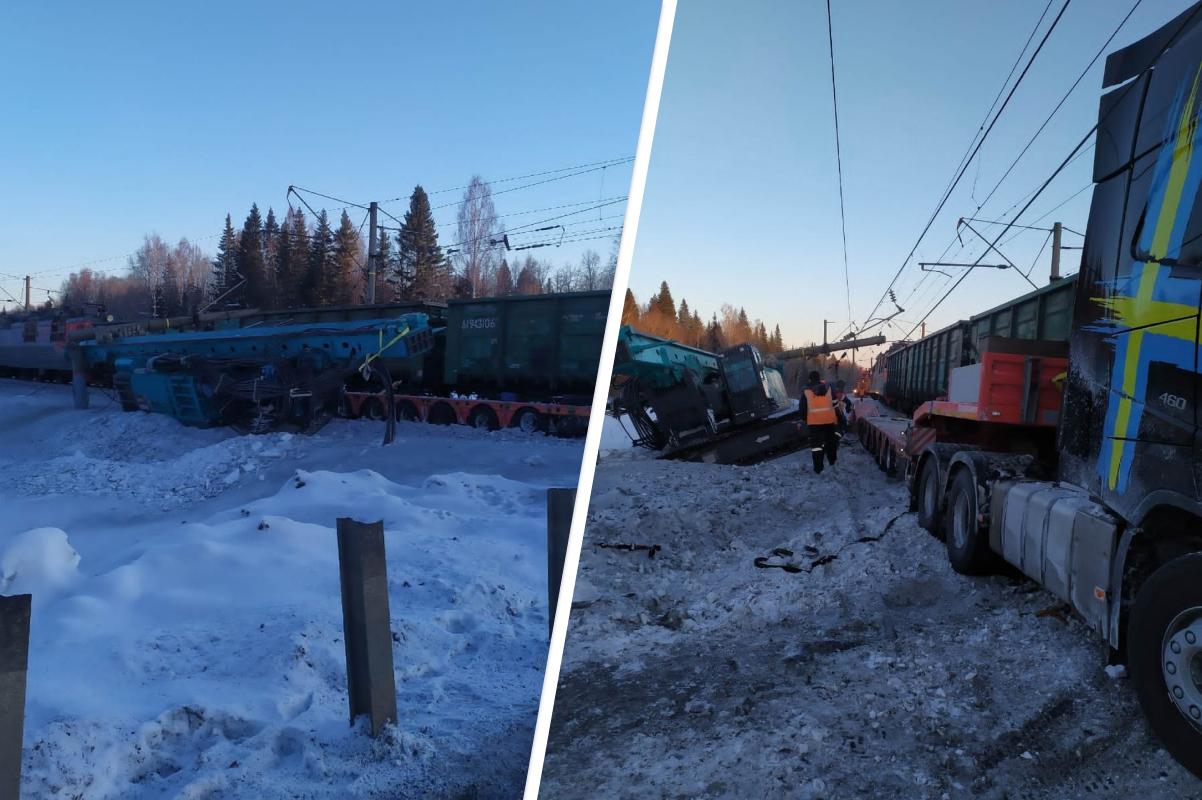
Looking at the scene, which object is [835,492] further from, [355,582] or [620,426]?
[355,582]

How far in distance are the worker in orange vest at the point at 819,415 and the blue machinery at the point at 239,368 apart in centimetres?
708

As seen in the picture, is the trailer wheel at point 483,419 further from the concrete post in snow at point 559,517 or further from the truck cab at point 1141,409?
the truck cab at point 1141,409

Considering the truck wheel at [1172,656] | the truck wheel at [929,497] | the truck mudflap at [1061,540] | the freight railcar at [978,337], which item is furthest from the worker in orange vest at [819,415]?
the truck wheel at [1172,656]

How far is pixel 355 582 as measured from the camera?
244 cm

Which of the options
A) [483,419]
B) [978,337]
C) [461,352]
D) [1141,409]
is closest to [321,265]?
[461,352]

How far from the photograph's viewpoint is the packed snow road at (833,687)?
2475 mm

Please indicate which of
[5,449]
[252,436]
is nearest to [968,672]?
[252,436]

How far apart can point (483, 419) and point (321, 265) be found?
2438 mm

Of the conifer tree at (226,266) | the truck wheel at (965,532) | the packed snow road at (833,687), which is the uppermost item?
the conifer tree at (226,266)

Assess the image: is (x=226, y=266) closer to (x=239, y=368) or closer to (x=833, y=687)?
(x=239, y=368)

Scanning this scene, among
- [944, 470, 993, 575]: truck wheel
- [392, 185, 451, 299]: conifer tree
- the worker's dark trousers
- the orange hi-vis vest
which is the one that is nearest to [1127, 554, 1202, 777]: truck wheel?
[944, 470, 993, 575]: truck wheel

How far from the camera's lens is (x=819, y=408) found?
378 inches

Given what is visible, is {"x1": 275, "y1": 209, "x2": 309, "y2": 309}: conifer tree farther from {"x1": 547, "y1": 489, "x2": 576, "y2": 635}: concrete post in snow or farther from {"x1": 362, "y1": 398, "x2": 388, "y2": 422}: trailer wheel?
{"x1": 547, "y1": 489, "x2": 576, "y2": 635}: concrete post in snow

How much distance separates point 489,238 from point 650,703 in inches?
74.5
